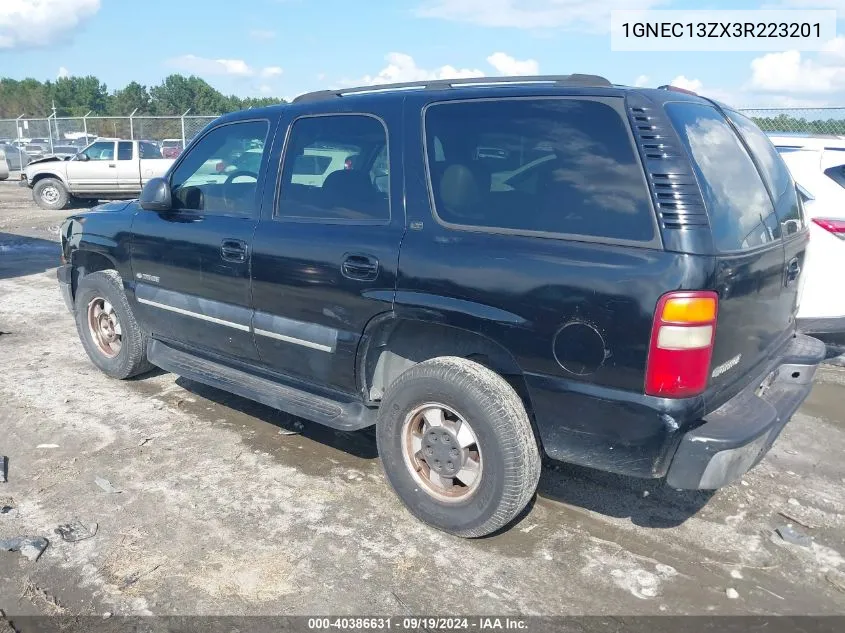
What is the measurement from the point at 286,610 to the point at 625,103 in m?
2.41

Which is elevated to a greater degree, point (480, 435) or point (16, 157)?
point (16, 157)

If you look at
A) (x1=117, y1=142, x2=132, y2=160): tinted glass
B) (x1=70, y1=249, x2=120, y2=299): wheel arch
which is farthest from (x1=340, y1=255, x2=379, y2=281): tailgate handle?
(x1=117, y1=142, x2=132, y2=160): tinted glass

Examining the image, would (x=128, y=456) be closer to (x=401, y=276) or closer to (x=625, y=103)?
(x=401, y=276)

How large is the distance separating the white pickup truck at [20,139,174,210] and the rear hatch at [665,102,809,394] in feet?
53.3

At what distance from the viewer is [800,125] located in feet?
39.5

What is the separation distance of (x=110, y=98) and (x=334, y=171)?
101 meters

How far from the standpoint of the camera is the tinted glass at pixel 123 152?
1731 cm

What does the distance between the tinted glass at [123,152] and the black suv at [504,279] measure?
47.3 feet

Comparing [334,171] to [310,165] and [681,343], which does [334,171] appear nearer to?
[310,165]

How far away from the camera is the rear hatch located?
2773 millimetres

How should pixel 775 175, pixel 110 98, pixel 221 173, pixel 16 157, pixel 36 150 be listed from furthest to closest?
pixel 110 98, pixel 36 150, pixel 16 157, pixel 221 173, pixel 775 175

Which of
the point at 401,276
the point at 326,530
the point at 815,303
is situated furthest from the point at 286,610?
the point at 815,303

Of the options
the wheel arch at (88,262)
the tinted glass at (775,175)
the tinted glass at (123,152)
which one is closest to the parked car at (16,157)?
the tinted glass at (123,152)

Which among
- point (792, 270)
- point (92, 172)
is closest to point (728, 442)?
point (792, 270)
